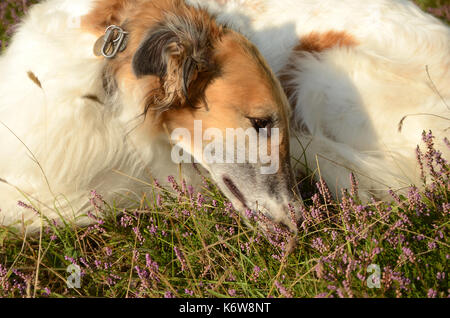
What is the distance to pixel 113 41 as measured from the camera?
2.64m

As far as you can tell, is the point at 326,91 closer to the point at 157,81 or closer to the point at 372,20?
the point at 372,20

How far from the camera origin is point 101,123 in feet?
9.06

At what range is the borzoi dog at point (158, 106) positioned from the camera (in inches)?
105

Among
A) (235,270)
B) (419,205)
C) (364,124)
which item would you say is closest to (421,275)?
(419,205)

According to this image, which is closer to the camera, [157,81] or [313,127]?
[157,81]

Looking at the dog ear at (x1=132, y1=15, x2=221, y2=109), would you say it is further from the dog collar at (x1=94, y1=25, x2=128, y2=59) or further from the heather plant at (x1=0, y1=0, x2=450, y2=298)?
the heather plant at (x1=0, y1=0, x2=450, y2=298)

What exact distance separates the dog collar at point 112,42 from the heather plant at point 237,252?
845 mm

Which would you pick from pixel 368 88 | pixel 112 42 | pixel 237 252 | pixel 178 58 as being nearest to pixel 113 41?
pixel 112 42

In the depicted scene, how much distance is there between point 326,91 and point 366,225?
59.9 inches

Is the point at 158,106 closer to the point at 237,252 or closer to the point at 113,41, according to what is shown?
the point at 113,41

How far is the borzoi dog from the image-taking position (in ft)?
8.72

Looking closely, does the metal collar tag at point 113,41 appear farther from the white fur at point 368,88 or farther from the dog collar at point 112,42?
the white fur at point 368,88

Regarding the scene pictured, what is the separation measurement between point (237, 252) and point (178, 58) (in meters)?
1.18

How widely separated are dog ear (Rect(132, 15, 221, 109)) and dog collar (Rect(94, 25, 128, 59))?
0.70ft
